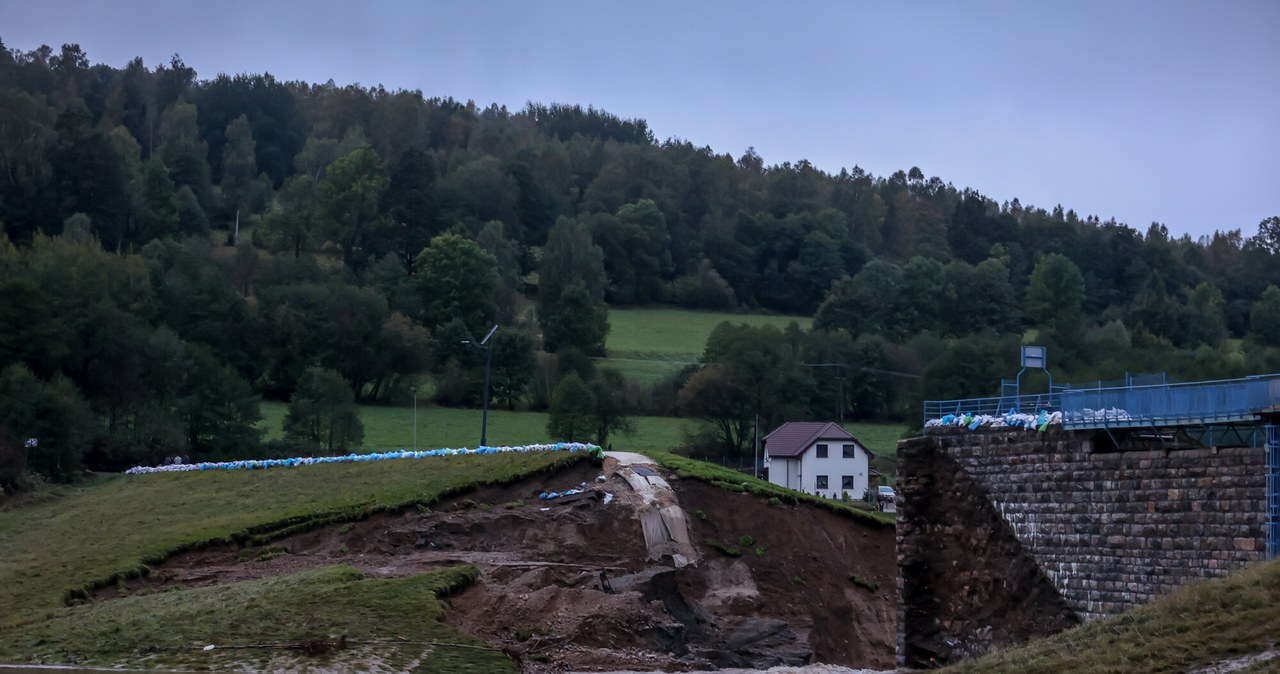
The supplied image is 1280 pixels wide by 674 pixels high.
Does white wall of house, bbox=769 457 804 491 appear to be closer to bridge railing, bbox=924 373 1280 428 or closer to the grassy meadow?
the grassy meadow

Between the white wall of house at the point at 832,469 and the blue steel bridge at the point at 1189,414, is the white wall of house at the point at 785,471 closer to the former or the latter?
the white wall of house at the point at 832,469

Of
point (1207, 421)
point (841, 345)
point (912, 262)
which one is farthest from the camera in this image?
point (912, 262)

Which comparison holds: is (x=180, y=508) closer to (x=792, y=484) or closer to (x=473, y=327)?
(x=792, y=484)

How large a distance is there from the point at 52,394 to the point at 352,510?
26.5 m

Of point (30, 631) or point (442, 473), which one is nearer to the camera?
point (30, 631)

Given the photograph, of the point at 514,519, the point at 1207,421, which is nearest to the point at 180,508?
the point at 514,519

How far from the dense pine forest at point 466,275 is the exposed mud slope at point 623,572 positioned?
24565 millimetres

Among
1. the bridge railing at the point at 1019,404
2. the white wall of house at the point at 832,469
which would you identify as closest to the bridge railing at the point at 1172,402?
the bridge railing at the point at 1019,404

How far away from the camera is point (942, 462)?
28141 millimetres

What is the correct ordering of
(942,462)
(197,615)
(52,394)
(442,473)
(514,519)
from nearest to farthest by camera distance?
(942,462) < (197,615) < (514,519) < (442,473) < (52,394)

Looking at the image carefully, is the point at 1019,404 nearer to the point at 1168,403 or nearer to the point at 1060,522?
the point at 1060,522

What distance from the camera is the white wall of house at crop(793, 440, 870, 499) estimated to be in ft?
206

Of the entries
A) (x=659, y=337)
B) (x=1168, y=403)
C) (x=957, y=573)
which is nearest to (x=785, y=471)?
(x=957, y=573)

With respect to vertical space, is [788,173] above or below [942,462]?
above
